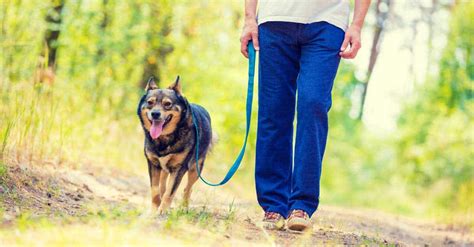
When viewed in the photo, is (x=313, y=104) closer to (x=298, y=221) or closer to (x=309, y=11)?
(x=309, y=11)

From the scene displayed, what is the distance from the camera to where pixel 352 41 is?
496 centimetres

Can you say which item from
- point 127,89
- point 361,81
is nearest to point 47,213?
point 127,89

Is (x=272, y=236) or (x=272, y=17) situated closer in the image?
(x=272, y=236)

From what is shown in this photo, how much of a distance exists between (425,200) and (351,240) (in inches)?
558

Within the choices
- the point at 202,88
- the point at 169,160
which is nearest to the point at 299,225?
the point at 169,160

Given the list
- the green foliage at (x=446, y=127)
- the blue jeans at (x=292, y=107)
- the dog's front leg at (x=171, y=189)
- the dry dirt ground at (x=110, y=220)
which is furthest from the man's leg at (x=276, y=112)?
the green foliage at (x=446, y=127)

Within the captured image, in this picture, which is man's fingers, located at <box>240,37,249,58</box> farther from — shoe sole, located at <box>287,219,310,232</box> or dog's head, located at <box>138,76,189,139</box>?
shoe sole, located at <box>287,219,310,232</box>

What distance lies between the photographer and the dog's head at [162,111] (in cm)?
594

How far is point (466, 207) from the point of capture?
35.9 ft

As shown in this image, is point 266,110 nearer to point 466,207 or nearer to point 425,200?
point 466,207

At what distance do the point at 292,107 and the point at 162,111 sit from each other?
1213 mm

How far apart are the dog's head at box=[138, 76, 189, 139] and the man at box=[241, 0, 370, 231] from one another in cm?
100

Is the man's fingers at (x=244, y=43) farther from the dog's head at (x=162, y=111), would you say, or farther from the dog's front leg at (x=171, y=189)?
the dog's front leg at (x=171, y=189)

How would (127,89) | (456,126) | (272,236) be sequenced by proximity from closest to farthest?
(272,236)
(127,89)
(456,126)
